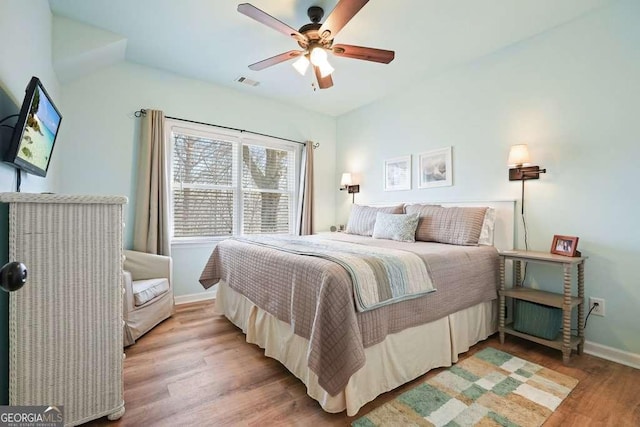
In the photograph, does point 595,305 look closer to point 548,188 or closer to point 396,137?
point 548,188

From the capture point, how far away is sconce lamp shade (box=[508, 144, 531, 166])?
8.02 ft

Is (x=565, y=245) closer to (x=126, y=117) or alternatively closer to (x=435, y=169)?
(x=435, y=169)

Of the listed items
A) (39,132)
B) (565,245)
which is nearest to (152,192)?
(39,132)

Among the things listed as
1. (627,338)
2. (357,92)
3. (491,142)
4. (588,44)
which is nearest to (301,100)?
(357,92)

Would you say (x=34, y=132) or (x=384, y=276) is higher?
(x=34, y=132)

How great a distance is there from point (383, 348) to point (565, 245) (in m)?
1.79

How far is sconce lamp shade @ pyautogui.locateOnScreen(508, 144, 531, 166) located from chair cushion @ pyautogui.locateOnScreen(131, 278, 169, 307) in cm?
339

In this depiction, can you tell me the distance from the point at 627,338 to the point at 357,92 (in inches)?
140

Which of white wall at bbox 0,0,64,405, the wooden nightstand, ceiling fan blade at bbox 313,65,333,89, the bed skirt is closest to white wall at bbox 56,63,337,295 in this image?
white wall at bbox 0,0,64,405

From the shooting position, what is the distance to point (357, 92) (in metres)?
3.81

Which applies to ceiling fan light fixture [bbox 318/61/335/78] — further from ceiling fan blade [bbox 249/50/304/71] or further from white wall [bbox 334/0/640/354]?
white wall [bbox 334/0/640/354]

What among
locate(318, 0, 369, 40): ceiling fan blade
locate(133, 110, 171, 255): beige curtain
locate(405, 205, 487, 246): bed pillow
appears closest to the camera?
locate(318, 0, 369, 40): ceiling fan blade

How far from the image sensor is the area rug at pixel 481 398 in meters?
1.48

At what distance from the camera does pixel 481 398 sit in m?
1.65
